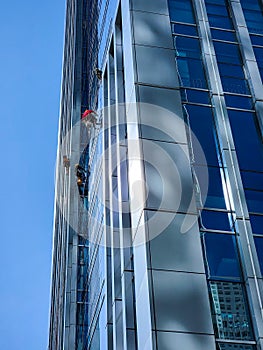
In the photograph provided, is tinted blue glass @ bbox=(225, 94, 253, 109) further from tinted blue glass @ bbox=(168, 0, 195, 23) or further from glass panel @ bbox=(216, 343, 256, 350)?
glass panel @ bbox=(216, 343, 256, 350)

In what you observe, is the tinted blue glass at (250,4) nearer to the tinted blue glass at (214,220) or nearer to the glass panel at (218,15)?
the glass panel at (218,15)

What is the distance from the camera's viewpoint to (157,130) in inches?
689

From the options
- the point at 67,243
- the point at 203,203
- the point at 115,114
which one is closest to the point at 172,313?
the point at 203,203

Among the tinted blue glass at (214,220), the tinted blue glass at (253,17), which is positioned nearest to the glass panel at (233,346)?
the tinted blue glass at (214,220)

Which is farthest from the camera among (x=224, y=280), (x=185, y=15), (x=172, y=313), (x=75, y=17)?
(x=75, y=17)

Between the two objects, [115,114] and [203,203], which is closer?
[203,203]

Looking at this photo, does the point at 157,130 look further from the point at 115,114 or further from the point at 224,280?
the point at 115,114

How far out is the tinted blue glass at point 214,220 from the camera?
53.5 feet

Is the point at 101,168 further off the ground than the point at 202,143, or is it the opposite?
the point at 101,168

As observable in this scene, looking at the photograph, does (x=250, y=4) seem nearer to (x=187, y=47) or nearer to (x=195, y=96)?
(x=187, y=47)

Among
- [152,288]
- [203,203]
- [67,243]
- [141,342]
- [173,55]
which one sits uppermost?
[67,243]

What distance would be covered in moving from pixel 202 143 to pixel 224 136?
0.83 meters

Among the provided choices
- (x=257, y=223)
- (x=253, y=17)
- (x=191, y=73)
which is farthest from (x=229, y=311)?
(x=253, y=17)

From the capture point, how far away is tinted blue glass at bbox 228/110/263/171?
18172mm
